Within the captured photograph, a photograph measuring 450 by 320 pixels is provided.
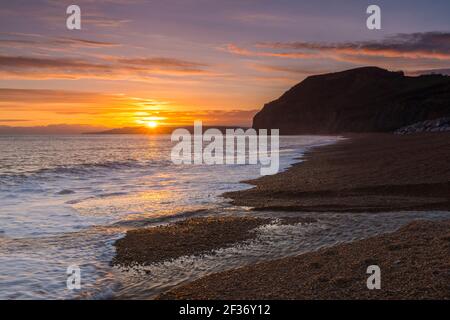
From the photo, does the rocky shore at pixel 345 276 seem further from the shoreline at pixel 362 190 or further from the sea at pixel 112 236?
Result: the shoreline at pixel 362 190

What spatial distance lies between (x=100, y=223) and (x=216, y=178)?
13436mm

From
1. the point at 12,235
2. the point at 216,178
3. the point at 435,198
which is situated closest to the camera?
the point at 12,235

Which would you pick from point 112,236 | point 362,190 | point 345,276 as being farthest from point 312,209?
point 345,276

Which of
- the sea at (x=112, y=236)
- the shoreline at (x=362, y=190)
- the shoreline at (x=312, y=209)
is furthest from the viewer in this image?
the shoreline at (x=362, y=190)

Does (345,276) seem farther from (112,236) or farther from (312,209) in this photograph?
(312,209)

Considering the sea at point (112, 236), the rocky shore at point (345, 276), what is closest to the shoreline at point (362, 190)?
the sea at point (112, 236)

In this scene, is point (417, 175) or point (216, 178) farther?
point (216, 178)

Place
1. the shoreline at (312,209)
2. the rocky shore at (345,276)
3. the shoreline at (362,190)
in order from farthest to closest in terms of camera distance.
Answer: the shoreline at (362,190), the shoreline at (312,209), the rocky shore at (345,276)

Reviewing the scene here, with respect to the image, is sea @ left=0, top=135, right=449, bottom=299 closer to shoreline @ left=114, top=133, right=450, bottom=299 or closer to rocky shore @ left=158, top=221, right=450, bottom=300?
shoreline @ left=114, top=133, right=450, bottom=299

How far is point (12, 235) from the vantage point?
11945 mm

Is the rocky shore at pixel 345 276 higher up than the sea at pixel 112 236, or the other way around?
the rocky shore at pixel 345 276

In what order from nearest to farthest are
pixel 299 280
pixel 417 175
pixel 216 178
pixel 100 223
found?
pixel 299 280 → pixel 100 223 → pixel 417 175 → pixel 216 178

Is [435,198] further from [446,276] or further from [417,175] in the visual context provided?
[446,276]
